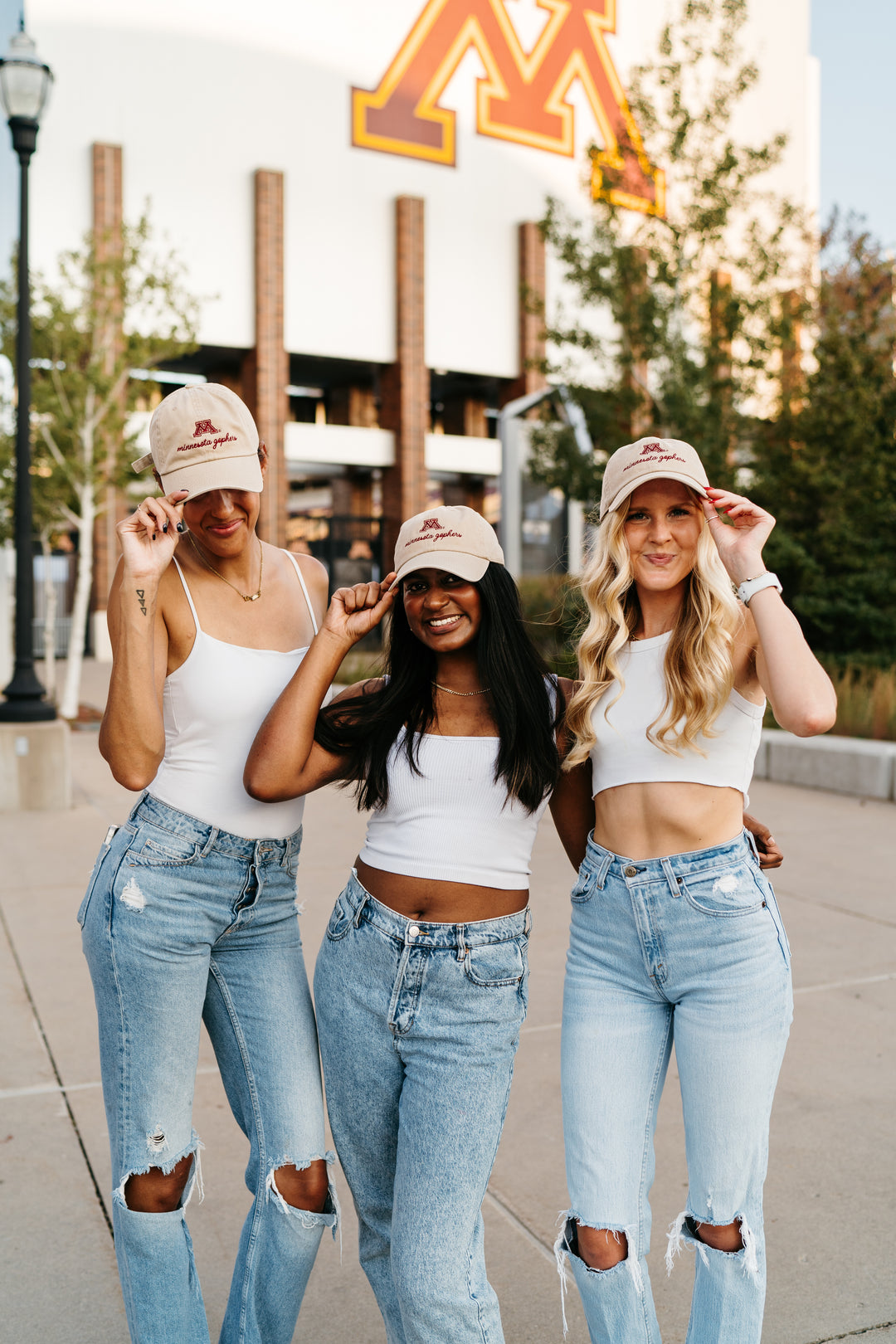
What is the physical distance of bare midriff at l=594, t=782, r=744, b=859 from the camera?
2174 millimetres

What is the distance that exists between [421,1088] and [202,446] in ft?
4.22

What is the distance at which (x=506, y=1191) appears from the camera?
3.28 m

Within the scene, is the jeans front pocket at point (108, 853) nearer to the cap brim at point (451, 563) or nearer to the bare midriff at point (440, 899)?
the bare midriff at point (440, 899)

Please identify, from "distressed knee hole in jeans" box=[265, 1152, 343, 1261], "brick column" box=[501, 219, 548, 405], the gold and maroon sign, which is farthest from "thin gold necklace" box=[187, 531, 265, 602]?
the gold and maroon sign

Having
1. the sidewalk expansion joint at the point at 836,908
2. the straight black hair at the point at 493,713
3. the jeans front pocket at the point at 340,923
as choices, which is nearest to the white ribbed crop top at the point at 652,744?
the straight black hair at the point at 493,713

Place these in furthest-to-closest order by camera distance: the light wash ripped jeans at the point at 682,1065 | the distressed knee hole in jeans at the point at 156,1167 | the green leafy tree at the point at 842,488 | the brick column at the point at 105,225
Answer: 1. the brick column at the point at 105,225
2. the green leafy tree at the point at 842,488
3. the distressed knee hole in jeans at the point at 156,1167
4. the light wash ripped jeans at the point at 682,1065

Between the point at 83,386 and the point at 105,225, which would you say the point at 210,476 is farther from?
the point at 105,225

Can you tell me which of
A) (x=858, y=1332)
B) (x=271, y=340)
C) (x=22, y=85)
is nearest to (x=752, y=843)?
(x=858, y=1332)

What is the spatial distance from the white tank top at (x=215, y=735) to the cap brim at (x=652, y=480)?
31.5 inches

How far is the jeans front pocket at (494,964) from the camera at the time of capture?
6.68 feet

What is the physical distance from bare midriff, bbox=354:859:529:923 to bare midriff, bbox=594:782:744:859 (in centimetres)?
28

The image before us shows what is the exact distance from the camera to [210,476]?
2.23 metres

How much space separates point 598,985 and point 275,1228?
2.57ft

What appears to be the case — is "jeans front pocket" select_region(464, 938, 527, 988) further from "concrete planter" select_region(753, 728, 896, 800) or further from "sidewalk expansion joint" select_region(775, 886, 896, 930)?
"concrete planter" select_region(753, 728, 896, 800)
